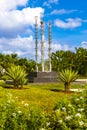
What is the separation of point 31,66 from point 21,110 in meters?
55.2

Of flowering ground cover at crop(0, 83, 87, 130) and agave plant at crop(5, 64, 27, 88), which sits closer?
flowering ground cover at crop(0, 83, 87, 130)

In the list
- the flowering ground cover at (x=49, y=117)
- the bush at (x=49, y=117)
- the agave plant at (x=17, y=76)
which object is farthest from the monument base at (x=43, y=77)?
the bush at (x=49, y=117)

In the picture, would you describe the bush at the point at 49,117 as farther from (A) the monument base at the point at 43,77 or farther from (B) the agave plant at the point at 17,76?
(A) the monument base at the point at 43,77

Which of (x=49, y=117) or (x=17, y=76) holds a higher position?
(x=17, y=76)

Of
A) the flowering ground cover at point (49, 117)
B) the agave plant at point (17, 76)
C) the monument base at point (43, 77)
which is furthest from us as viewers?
the monument base at point (43, 77)

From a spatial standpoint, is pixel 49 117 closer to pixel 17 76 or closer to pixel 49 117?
pixel 49 117

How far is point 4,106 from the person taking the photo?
809 cm

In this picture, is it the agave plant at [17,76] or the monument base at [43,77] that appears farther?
the monument base at [43,77]

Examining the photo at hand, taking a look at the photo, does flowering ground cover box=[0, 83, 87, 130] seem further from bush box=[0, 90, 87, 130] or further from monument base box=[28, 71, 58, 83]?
monument base box=[28, 71, 58, 83]

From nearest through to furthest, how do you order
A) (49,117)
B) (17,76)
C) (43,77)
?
(49,117)
(17,76)
(43,77)

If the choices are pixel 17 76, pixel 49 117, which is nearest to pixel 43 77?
pixel 17 76

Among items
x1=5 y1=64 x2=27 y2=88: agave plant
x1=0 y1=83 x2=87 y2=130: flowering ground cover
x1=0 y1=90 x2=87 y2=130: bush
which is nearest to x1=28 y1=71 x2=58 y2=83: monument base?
x1=5 y1=64 x2=27 y2=88: agave plant

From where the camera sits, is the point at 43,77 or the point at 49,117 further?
the point at 43,77

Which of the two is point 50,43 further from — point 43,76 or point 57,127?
point 57,127
